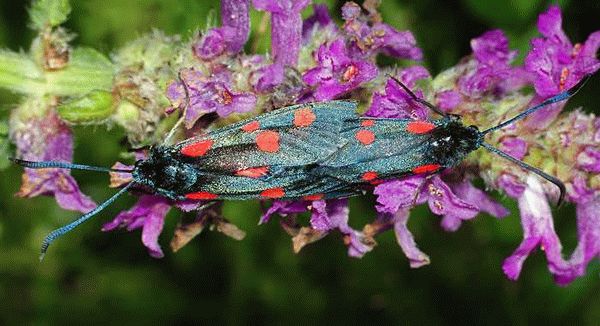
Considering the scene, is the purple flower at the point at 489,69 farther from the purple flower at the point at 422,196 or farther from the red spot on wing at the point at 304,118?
the red spot on wing at the point at 304,118

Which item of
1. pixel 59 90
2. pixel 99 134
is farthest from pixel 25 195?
pixel 99 134

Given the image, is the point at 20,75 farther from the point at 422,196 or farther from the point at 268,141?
the point at 422,196

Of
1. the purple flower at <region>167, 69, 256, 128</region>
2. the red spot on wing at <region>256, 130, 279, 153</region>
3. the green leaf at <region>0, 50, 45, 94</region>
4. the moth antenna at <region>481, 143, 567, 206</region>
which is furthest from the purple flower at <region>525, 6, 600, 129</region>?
the green leaf at <region>0, 50, 45, 94</region>

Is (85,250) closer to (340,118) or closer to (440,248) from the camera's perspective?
(440,248)

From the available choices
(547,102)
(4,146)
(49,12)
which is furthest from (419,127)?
(4,146)

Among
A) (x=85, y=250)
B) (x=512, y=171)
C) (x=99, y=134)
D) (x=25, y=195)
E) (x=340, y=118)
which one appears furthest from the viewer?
(x=85, y=250)

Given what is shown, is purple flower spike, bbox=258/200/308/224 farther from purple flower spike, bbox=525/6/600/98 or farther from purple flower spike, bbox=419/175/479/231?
purple flower spike, bbox=525/6/600/98
